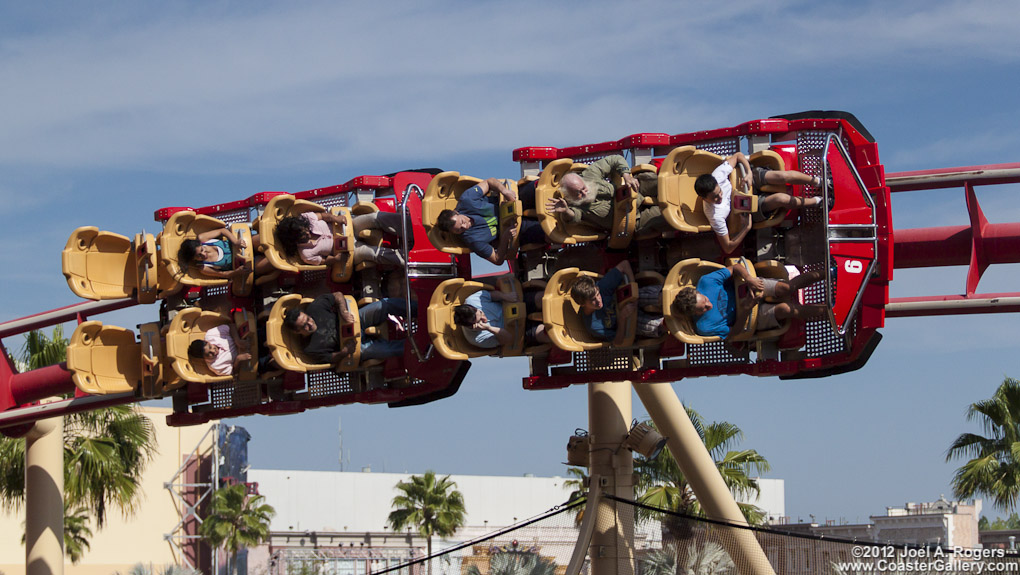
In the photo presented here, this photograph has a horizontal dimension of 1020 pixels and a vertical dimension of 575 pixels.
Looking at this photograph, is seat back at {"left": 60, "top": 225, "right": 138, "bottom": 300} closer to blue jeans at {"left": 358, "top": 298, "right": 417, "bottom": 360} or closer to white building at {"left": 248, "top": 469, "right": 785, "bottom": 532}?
blue jeans at {"left": 358, "top": 298, "right": 417, "bottom": 360}

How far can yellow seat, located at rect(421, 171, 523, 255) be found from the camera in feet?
36.0

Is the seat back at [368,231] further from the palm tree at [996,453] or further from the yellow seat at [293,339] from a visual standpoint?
the palm tree at [996,453]

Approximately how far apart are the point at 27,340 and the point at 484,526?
3715cm

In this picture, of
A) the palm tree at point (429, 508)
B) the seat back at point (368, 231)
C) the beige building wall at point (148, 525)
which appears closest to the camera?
the seat back at point (368, 231)

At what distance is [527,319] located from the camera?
11.1 metres

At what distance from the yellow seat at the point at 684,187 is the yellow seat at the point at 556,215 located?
0.70 metres

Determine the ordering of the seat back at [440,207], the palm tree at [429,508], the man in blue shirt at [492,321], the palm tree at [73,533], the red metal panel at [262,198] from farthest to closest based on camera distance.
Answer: the palm tree at [429,508] → the palm tree at [73,533] → the red metal panel at [262,198] → the seat back at [440,207] → the man in blue shirt at [492,321]

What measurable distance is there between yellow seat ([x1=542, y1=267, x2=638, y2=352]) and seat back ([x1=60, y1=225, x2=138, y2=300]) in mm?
4851

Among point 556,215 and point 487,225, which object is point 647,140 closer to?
point 556,215

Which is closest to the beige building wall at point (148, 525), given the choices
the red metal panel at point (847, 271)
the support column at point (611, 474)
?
the support column at point (611, 474)

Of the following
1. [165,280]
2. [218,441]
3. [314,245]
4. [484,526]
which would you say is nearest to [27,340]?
[165,280]

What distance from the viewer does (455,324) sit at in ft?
36.4

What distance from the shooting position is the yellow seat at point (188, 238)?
1252 centimetres

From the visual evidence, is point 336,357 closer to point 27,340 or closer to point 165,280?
point 165,280
